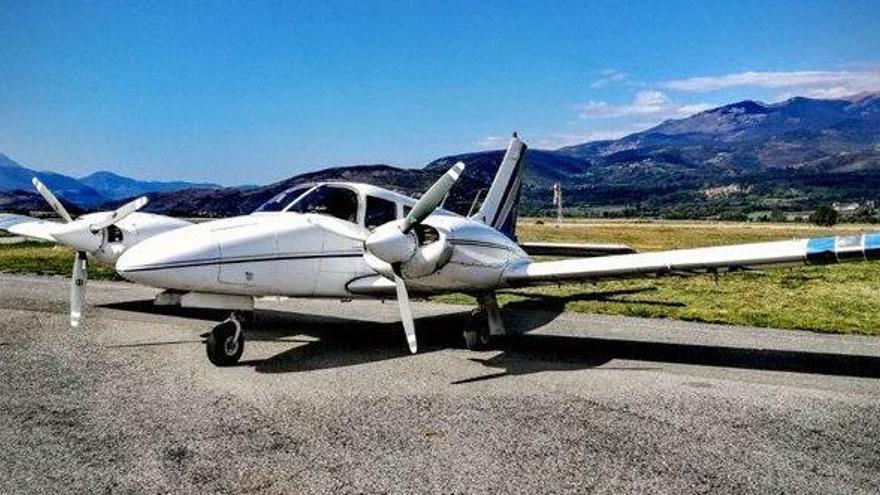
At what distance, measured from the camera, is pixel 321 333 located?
17.0 metres

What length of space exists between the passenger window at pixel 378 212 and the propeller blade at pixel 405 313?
2.19 m

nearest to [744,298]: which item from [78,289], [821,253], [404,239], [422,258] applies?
[821,253]

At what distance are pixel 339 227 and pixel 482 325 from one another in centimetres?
410

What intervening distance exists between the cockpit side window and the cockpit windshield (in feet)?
0.91

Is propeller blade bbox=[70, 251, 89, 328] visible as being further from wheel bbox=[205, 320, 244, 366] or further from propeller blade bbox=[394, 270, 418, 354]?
propeller blade bbox=[394, 270, 418, 354]

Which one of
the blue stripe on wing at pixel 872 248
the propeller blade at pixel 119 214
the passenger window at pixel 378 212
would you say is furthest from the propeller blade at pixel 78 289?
the blue stripe on wing at pixel 872 248

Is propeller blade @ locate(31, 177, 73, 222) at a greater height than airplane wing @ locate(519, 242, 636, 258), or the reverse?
propeller blade @ locate(31, 177, 73, 222)

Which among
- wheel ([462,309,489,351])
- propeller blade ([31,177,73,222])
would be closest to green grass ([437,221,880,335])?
wheel ([462,309,489,351])

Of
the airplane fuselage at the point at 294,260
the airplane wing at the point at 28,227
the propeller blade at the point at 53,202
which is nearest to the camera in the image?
the airplane fuselage at the point at 294,260

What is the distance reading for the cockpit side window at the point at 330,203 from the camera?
1434 centimetres

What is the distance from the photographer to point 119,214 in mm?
15945

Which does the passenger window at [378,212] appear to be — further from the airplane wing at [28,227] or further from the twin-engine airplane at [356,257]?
the airplane wing at [28,227]

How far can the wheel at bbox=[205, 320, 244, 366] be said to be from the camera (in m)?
12.7

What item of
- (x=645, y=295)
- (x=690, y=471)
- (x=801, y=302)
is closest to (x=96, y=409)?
(x=690, y=471)
